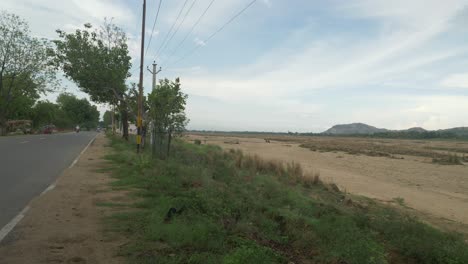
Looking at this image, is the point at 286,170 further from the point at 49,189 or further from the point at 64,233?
the point at 64,233

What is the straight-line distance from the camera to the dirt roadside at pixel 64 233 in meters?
4.88

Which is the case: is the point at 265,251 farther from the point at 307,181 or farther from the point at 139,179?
the point at 307,181

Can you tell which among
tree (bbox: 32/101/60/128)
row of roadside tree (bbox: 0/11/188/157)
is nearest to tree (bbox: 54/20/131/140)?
row of roadside tree (bbox: 0/11/188/157)

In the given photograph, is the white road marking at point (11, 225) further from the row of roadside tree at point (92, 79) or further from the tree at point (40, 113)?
the tree at point (40, 113)

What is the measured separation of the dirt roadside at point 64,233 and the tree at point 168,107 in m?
8.59

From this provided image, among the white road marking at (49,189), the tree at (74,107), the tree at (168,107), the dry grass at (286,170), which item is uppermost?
the tree at (74,107)

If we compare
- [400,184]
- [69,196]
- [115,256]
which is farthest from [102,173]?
[400,184]

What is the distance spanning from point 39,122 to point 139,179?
70993 mm

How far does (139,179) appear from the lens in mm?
11164

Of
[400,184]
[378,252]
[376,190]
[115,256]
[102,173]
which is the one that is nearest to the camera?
[115,256]

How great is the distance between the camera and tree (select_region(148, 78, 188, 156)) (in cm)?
1764

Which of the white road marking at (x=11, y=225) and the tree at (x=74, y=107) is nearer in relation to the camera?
the white road marking at (x=11, y=225)

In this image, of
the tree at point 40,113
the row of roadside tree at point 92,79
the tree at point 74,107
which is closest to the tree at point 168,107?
the row of roadside tree at point 92,79

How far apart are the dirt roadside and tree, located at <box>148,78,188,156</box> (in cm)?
859
